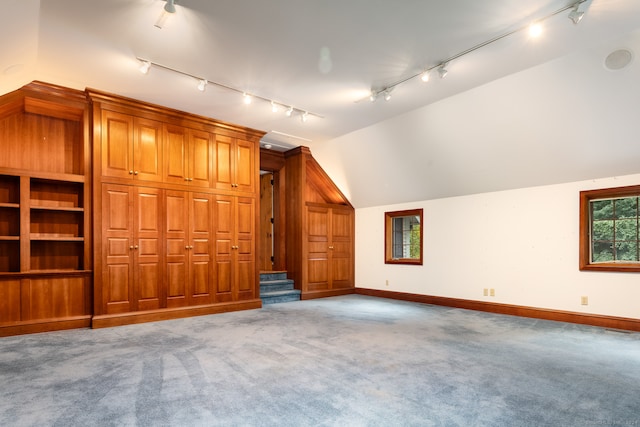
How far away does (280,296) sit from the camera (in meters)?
6.13

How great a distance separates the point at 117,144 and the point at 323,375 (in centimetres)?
375

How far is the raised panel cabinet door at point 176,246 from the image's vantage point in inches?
187

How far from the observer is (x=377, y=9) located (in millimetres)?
2689

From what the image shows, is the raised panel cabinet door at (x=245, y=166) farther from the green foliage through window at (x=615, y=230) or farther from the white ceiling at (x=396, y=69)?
the green foliage through window at (x=615, y=230)

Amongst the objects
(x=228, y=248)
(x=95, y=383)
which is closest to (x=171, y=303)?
(x=228, y=248)

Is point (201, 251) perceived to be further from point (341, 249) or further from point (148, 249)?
point (341, 249)

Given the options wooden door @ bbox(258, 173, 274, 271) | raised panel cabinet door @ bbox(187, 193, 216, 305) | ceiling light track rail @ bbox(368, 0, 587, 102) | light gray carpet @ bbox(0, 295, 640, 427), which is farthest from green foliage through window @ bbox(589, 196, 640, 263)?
wooden door @ bbox(258, 173, 274, 271)

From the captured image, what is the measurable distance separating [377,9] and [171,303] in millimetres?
4219

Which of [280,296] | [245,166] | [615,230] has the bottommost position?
[280,296]

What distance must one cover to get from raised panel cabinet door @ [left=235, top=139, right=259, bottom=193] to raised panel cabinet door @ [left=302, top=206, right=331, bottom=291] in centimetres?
144

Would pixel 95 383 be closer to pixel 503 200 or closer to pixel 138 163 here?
pixel 138 163

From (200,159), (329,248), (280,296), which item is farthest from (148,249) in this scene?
(329,248)

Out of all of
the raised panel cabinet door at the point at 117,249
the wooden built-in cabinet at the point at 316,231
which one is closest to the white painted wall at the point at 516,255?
the wooden built-in cabinet at the point at 316,231

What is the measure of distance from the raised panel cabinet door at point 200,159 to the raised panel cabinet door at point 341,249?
2.75 m
